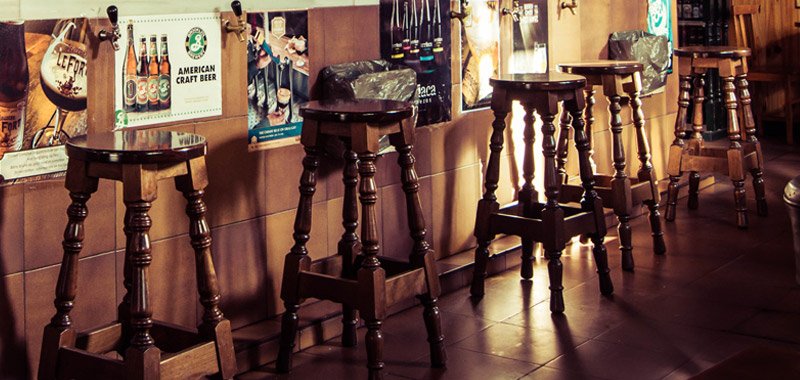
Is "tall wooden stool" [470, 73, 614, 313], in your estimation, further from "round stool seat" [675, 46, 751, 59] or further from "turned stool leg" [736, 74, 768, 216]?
"turned stool leg" [736, 74, 768, 216]

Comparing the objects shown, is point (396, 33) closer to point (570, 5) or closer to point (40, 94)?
point (570, 5)

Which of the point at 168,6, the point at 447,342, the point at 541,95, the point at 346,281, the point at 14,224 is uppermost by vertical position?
the point at 168,6

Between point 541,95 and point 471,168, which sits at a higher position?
point 541,95

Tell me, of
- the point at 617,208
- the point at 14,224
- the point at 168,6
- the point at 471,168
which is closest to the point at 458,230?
the point at 471,168

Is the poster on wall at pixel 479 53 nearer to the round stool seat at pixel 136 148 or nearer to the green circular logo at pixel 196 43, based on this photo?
the green circular logo at pixel 196 43

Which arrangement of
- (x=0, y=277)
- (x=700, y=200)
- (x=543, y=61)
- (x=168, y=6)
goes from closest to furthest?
(x=0, y=277) → (x=168, y=6) → (x=543, y=61) → (x=700, y=200)

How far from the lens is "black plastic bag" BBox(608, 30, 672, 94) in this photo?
5.95 meters

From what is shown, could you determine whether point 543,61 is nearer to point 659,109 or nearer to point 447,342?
point 659,109

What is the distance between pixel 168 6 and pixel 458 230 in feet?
6.44

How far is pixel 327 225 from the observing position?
432 centimetres

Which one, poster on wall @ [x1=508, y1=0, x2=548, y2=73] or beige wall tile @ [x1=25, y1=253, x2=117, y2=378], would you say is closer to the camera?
beige wall tile @ [x1=25, y1=253, x2=117, y2=378]

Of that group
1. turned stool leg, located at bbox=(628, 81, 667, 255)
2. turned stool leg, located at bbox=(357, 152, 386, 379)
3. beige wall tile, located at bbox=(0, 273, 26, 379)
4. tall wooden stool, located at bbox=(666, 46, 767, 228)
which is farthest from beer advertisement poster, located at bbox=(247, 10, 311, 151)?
tall wooden stool, located at bbox=(666, 46, 767, 228)

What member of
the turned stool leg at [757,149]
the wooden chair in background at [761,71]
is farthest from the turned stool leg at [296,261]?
the wooden chair in background at [761,71]

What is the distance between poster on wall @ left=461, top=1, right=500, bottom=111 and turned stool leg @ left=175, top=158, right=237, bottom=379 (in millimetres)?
2138
